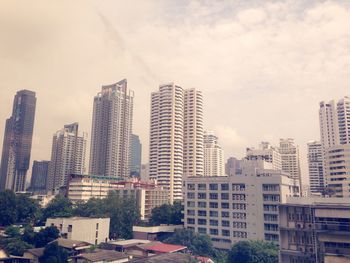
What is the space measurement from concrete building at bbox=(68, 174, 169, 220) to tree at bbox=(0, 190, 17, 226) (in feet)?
83.9

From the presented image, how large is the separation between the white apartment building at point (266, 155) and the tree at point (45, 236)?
55.9m

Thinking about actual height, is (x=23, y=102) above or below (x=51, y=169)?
above

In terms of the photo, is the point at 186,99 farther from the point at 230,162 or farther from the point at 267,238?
the point at 230,162

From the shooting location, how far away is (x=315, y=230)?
3148cm

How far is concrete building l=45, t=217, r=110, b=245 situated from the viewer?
52375mm

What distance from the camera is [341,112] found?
94.8m

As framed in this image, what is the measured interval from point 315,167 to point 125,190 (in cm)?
6934

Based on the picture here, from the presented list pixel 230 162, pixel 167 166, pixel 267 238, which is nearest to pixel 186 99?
pixel 167 166

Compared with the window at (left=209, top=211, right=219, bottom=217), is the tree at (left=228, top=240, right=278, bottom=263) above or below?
below

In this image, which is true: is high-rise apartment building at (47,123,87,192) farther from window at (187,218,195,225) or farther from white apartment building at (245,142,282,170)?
window at (187,218,195,225)

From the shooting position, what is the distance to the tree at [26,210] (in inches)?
2683

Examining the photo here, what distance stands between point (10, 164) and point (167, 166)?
6205 cm

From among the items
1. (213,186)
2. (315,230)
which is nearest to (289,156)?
(213,186)

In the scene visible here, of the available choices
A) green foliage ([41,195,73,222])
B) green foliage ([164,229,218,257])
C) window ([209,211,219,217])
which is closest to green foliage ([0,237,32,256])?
green foliage ([41,195,73,222])
